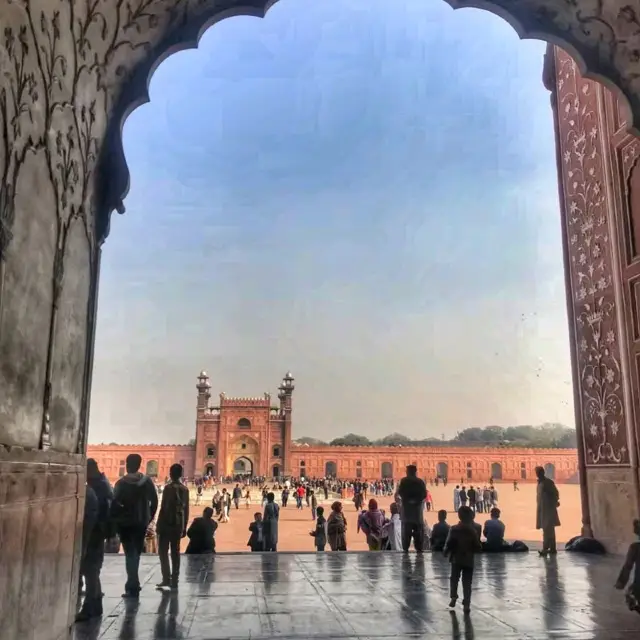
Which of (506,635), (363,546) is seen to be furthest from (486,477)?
(506,635)

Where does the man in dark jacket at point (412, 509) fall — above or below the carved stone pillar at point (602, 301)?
below

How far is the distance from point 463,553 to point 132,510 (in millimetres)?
2578

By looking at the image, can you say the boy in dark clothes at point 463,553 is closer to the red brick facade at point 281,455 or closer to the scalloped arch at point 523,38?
the scalloped arch at point 523,38

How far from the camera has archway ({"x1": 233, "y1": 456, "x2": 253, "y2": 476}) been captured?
65.2m

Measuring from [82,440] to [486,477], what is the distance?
6613 cm

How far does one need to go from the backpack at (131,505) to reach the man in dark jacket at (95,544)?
280mm

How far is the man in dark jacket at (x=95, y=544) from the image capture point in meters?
4.38

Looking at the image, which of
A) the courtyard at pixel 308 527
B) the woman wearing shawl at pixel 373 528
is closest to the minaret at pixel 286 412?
the courtyard at pixel 308 527

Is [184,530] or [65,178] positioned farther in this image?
[184,530]

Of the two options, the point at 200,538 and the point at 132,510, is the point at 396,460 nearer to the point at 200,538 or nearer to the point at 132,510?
the point at 200,538

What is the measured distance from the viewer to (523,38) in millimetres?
4320

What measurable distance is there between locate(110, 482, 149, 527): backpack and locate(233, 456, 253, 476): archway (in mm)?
61223

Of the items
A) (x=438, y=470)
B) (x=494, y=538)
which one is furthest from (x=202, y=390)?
(x=494, y=538)

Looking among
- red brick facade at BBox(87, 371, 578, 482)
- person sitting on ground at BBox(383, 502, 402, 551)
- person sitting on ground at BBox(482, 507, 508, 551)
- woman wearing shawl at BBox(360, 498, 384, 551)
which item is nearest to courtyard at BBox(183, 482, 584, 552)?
person sitting on ground at BBox(482, 507, 508, 551)
